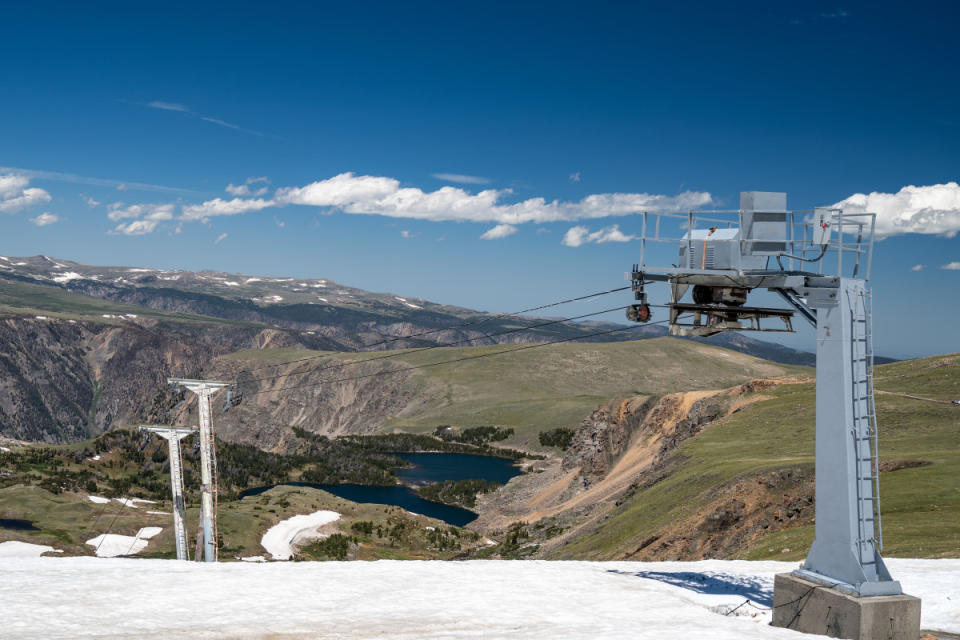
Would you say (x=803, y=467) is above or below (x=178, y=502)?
above

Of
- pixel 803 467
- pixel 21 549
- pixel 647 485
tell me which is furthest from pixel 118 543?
pixel 803 467

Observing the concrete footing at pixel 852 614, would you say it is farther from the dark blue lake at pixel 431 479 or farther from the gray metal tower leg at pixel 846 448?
the dark blue lake at pixel 431 479

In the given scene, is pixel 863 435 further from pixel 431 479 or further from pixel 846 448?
pixel 431 479

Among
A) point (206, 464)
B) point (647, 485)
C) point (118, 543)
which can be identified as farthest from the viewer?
point (118, 543)

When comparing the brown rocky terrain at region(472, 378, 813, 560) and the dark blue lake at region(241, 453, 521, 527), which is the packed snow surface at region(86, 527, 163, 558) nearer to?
the brown rocky terrain at region(472, 378, 813, 560)

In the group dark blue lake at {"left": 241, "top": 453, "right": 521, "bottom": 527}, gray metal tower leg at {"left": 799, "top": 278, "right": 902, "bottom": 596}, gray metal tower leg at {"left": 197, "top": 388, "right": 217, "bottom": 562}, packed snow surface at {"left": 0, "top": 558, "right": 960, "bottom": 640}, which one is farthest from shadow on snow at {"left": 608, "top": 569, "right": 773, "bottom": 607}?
dark blue lake at {"left": 241, "top": 453, "right": 521, "bottom": 527}

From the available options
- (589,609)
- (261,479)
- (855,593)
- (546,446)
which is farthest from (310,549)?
(546,446)

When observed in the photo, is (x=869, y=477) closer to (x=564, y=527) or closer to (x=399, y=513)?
(x=564, y=527)
